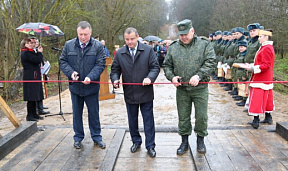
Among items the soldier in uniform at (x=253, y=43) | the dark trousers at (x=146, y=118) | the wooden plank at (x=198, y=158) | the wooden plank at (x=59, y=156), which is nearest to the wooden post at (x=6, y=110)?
the wooden plank at (x=59, y=156)

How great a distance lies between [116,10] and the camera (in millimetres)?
20156

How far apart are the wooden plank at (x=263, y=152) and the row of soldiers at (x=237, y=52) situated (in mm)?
1291

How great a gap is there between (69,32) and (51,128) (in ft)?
40.2

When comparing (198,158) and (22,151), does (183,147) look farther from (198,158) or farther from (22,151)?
(22,151)

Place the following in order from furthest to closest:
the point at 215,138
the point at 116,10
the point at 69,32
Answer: the point at 116,10 → the point at 69,32 → the point at 215,138

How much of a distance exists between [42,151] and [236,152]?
2767 millimetres

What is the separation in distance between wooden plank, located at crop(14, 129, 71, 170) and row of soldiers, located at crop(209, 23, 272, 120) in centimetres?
398

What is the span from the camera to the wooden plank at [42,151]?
3529 millimetres

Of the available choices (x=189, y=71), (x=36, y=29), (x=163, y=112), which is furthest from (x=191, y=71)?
(x=36, y=29)

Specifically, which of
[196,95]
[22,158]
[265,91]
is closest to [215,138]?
[196,95]

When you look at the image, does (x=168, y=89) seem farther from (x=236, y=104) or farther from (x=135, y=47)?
(x=135, y=47)

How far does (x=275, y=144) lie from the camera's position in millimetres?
4094

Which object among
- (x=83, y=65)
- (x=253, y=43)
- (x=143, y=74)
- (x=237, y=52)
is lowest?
(x=143, y=74)

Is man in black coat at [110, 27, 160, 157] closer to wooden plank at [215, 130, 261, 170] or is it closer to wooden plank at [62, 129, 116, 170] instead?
wooden plank at [62, 129, 116, 170]
